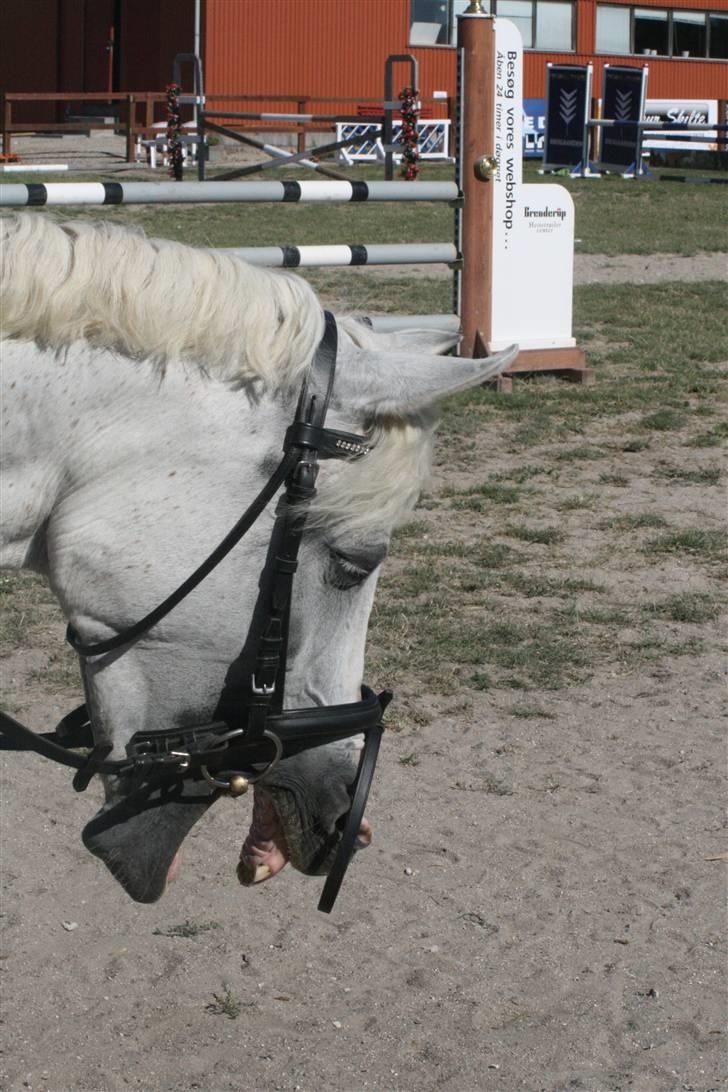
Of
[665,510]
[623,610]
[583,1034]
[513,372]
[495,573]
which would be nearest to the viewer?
[583,1034]

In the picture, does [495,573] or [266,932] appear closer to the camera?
[266,932]

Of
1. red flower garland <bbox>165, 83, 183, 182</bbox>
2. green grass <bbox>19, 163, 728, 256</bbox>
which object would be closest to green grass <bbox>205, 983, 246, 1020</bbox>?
green grass <bbox>19, 163, 728, 256</bbox>

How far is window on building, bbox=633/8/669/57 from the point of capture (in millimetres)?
34875

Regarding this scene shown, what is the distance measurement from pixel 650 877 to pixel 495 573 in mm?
2366

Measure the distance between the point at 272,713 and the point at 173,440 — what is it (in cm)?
42

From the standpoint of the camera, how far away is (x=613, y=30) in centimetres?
3494

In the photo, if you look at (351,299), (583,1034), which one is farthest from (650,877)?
(351,299)

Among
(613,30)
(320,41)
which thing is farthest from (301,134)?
(613,30)

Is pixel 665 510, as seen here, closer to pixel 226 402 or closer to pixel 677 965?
pixel 677 965

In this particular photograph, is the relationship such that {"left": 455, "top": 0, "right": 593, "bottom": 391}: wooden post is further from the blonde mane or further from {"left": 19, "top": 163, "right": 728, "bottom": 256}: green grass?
the blonde mane

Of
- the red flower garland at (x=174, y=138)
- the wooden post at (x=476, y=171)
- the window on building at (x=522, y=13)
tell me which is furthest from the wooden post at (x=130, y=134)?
the wooden post at (x=476, y=171)

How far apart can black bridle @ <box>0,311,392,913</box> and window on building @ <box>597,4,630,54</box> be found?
35.7 metres

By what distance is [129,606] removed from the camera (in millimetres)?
1854

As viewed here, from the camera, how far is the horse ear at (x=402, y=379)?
1798 millimetres
